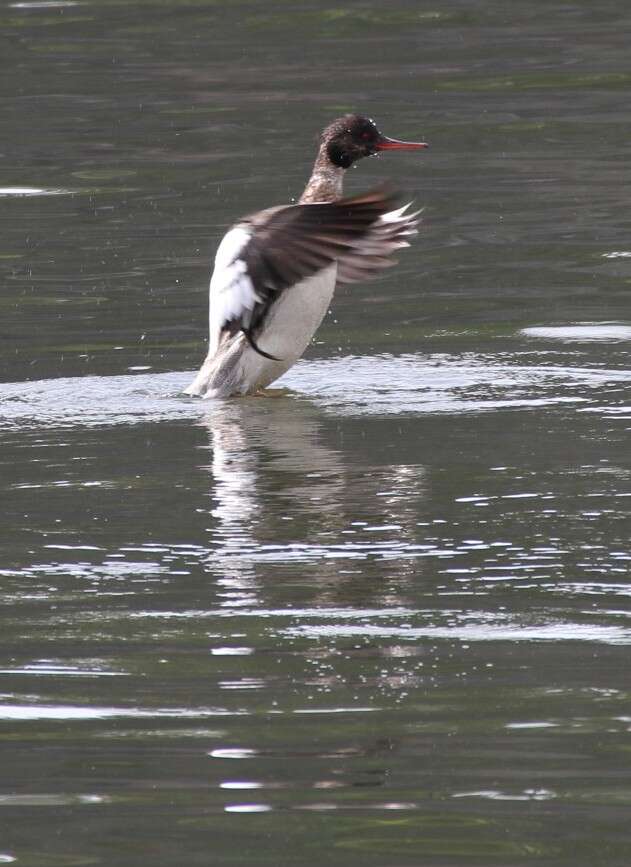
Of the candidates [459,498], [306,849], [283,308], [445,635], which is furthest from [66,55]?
[306,849]

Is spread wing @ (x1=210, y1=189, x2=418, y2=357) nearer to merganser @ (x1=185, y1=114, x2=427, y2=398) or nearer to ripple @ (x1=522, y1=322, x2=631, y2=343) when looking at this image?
merganser @ (x1=185, y1=114, x2=427, y2=398)

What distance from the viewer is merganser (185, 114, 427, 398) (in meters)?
8.61

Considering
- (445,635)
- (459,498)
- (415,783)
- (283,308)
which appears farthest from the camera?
(283,308)

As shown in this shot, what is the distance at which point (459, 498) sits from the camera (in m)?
6.89

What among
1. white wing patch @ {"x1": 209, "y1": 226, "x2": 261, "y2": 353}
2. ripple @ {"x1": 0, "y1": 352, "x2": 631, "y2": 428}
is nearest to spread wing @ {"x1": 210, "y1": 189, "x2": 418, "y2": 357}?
white wing patch @ {"x1": 209, "y1": 226, "x2": 261, "y2": 353}

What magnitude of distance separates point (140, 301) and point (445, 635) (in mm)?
6166

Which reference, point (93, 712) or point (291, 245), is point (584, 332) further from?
point (93, 712)

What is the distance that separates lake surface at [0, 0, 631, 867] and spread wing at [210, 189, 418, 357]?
1.66 feet

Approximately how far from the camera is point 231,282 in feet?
29.1

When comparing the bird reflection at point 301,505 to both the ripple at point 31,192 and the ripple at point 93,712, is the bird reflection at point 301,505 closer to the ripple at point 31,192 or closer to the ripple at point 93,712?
the ripple at point 93,712

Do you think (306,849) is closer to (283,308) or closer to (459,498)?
(459,498)

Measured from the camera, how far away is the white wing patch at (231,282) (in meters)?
8.80

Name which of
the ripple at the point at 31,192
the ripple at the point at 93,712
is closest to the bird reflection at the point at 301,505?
the ripple at the point at 93,712

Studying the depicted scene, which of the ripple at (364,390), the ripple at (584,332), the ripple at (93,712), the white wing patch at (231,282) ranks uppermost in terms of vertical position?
the white wing patch at (231,282)
